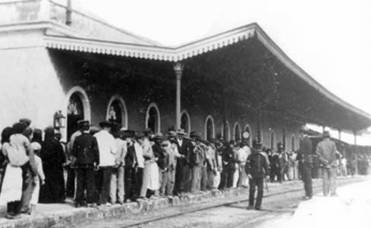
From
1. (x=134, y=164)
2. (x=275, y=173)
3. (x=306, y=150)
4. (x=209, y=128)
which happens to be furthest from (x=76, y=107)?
(x=275, y=173)

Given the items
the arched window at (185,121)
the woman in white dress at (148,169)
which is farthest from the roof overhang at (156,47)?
the arched window at (185,121)

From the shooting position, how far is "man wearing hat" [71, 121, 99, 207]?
37.5 feet

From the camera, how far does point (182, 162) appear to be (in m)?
14.9

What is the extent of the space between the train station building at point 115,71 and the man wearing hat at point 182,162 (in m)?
0.51

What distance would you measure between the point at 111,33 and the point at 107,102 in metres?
3.30

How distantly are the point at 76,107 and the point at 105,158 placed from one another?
4.96 m

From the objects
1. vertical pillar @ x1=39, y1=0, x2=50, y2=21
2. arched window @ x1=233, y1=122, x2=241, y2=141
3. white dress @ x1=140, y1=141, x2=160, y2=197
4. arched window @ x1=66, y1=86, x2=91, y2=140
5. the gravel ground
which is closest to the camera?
the gravel ground

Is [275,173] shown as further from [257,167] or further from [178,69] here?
[257,167]

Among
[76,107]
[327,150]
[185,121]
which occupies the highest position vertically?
[185,121]

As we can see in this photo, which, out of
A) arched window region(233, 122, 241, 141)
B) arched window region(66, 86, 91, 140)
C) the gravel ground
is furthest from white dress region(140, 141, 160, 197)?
arched window region(233, 122, 241, 141)

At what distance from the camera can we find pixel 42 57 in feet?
49.6

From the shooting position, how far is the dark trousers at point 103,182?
1181 cm

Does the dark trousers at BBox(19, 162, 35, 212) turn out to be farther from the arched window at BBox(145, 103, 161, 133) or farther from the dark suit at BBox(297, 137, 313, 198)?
the arched window at BBox(145, 103, 161, 133)

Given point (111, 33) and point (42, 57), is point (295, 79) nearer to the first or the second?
point (111, 33)
